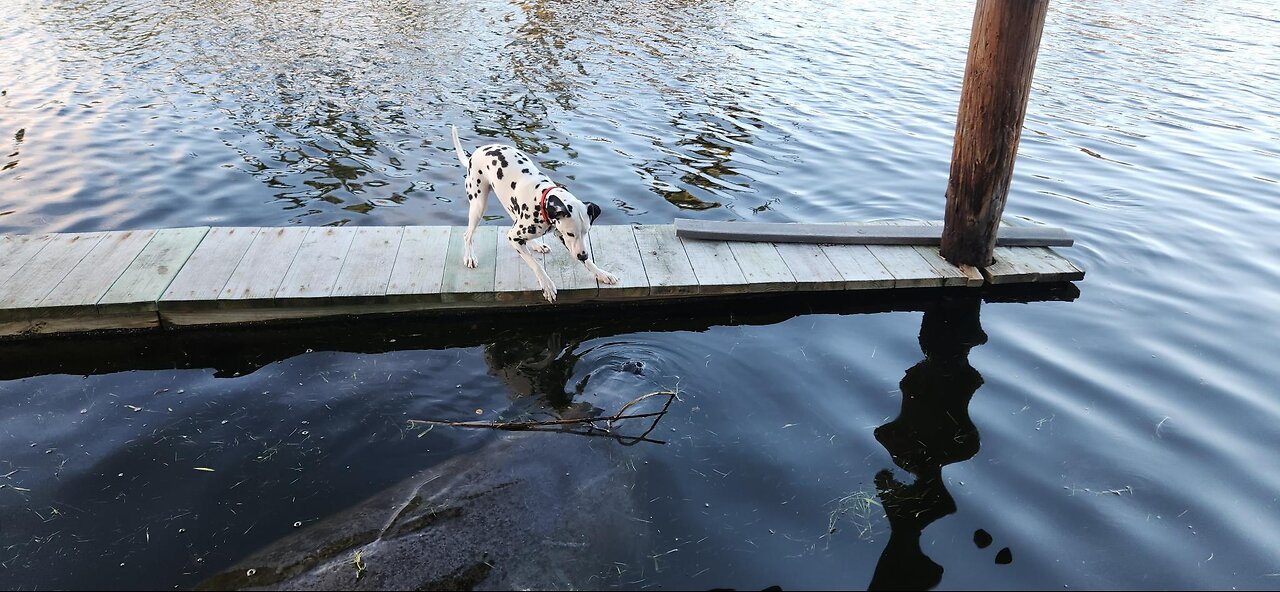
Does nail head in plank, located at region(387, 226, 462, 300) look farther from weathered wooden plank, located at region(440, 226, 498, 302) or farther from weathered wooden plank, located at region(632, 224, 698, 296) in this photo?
weathered wooden plank, located at region(632, 224, 698, 296)

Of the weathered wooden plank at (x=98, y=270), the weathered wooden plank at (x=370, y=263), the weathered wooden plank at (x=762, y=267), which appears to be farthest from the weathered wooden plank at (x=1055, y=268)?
the weathered wooden plank at (x=98, y=270)

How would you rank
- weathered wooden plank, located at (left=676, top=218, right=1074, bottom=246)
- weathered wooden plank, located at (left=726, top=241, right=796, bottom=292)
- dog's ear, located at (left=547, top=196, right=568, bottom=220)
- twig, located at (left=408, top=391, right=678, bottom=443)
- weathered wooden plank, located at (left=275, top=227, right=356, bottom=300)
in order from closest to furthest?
twig, located at (left=408, top=391, right=678, bottom=443) → dog's ear, located at (left=547, top=196, right=568, bottom=220) → weathered wooden plank, located at (left=275, top=227, right=356, bottom=300) → weathered wooden plank, located at (left=726, top=241, right=796, bottom=292) → weathered wooden plank, located at (left=676, top=218, right=1074, bottom=246)

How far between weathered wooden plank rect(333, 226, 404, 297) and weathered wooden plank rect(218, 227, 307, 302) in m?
0.46

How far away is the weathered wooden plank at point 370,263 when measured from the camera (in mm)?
5668

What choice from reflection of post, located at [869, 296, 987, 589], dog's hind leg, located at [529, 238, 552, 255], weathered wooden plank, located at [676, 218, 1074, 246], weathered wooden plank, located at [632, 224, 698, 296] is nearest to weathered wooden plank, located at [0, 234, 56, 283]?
dog's hind leg, located at [529, 238, 552, 255]

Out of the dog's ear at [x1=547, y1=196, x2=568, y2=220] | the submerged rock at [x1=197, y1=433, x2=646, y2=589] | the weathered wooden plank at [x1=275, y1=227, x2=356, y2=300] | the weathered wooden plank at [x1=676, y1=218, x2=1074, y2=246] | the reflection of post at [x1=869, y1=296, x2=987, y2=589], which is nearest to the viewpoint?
the submerged rock at [x1=197, y1=433, x2=646, y2=589]

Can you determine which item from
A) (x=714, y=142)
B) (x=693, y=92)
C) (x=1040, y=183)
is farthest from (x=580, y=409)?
(x=693, y=92)

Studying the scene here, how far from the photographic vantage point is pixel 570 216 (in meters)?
5.05

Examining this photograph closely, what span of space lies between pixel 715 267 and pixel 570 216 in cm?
168

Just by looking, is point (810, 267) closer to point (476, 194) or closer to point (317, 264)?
point (476, 194)

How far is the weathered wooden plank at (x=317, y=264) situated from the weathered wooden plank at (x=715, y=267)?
290 cm

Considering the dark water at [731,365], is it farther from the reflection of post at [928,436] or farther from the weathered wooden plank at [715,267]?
the weathered wooden plank at [715,267]

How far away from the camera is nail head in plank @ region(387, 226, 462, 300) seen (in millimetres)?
5699

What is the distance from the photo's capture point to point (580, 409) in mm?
5000
